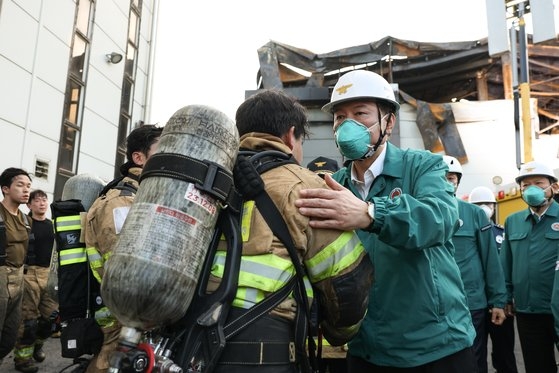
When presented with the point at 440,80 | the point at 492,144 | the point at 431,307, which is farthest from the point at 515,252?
the point at 440,80

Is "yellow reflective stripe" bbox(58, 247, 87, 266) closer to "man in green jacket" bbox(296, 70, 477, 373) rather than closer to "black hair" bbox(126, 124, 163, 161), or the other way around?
"black hair" bbox(126, 124, 163, 161)

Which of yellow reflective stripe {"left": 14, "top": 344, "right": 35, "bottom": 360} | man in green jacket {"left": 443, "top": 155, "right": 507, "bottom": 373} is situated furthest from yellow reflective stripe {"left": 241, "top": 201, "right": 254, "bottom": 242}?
yellow reflective stripe {"left": 14, "top": 344, "right": 35, "bottom": 360}

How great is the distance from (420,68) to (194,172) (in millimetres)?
20996

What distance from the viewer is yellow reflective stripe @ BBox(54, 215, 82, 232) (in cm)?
254

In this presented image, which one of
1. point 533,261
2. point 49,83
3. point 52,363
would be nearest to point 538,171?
point 533,261

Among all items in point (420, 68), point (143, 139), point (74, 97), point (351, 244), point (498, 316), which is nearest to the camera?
→ point (351, 244)

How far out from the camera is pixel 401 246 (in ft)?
5.61

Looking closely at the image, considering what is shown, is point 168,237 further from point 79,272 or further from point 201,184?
point 79,272

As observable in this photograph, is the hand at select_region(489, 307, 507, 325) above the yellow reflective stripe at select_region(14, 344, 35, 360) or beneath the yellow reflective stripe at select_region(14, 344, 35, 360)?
above

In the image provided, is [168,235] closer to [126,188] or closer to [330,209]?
[330,209]

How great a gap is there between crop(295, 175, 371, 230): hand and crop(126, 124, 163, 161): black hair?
185cm

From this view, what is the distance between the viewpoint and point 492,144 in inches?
697

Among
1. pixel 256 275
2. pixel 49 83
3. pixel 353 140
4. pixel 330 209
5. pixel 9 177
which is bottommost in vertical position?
pixel 256 275

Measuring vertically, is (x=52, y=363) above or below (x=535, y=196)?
below
